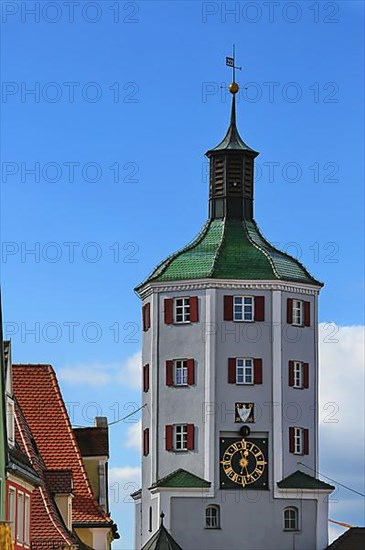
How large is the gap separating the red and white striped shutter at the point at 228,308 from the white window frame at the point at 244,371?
2.49 metres

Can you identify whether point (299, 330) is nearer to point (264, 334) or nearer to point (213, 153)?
point (264, 334)

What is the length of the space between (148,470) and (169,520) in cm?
373

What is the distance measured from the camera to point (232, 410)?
97.1m

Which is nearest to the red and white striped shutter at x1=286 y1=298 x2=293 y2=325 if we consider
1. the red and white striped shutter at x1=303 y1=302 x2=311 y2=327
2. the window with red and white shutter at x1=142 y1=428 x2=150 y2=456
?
the red and white striped shutter at x1=303 y1=302 x2=311 y2=327

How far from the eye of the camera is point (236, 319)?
98.7 metres

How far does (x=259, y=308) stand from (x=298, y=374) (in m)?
4.44

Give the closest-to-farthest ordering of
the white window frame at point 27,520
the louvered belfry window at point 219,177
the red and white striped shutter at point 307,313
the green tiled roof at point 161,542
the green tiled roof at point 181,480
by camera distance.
A: the white window frame at point 27,520 < the green tiled roof at point 161,542 < the green tiled roof at point 181,480 < the red and white striped shutter at point 307,313 < the louvered belfry window at point 219,177

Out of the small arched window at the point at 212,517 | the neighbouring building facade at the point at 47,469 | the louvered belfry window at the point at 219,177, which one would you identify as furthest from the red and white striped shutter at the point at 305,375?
the neighbouring building facade at the point at 47,469

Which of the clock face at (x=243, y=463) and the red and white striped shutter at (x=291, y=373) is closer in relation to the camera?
the clock face at (x=243, y=463)

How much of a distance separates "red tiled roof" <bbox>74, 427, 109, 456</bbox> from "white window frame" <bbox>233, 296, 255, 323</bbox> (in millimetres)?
35494

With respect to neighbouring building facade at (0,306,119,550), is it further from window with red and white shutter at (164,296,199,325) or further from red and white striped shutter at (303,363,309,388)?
red and white striped shutter at (303,363,309,388)

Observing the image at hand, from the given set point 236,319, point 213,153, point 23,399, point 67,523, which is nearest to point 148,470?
point 236,319

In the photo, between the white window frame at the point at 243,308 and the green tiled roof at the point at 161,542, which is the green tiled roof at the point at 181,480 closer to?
the green tiled roof at the point at 161,542

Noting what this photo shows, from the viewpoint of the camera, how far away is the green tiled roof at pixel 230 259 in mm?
99875
